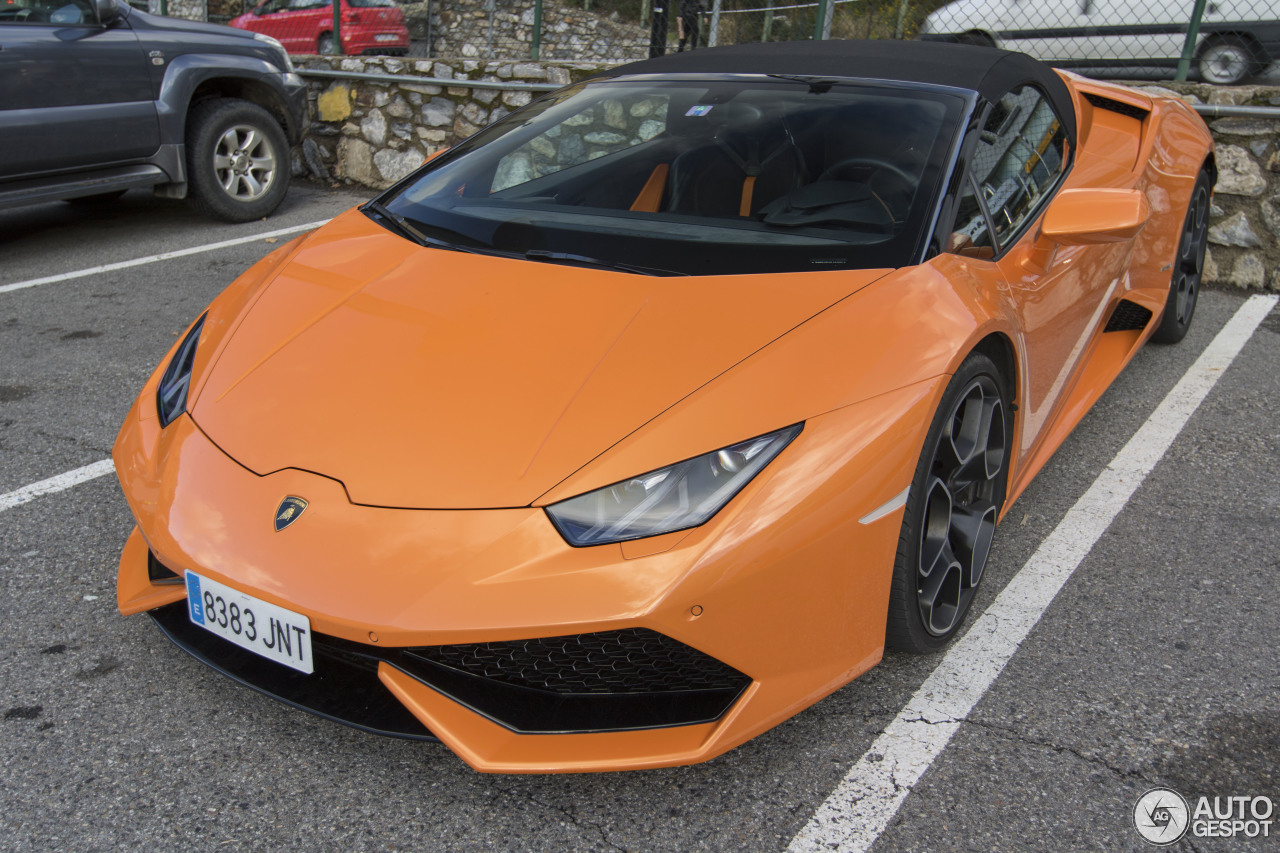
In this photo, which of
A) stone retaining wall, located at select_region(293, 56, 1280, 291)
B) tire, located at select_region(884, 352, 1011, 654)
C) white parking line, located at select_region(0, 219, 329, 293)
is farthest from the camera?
stone retaining wall, located at select_region(293, 56, 1280, 291)

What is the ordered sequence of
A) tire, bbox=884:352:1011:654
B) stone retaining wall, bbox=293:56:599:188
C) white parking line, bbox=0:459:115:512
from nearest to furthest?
tire, bbox=884:352:1011:654 → white parking line, bbox=0:459:115:512 → stone retaining wall, bbox=293:56:599:188

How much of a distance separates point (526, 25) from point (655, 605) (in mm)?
9754

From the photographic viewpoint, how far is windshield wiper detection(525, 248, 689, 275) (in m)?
2.20

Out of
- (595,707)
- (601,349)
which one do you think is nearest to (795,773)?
(595,707)

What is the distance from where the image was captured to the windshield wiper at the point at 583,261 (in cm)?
220

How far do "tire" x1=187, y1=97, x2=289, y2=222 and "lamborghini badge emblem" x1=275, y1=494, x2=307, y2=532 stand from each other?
4883 millimetres

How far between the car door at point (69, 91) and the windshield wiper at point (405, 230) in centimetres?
336

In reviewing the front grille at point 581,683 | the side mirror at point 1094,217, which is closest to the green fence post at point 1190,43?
the side mirror at point 1094,217

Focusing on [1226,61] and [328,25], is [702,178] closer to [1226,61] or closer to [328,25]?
[1226,61]

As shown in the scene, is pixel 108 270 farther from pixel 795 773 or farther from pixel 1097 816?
pixel 1097 816

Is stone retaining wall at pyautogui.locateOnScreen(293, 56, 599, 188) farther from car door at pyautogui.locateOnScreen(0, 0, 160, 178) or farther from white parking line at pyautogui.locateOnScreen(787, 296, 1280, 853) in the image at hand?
white parking line at pyautogui.locateOnScreen(787, 296, 1280, 853)

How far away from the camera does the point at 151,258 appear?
540 cm

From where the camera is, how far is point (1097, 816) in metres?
1.75

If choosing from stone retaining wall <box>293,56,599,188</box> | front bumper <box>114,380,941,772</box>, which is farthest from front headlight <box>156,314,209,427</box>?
stone retaining wall <box>293,56,599,188</box>
